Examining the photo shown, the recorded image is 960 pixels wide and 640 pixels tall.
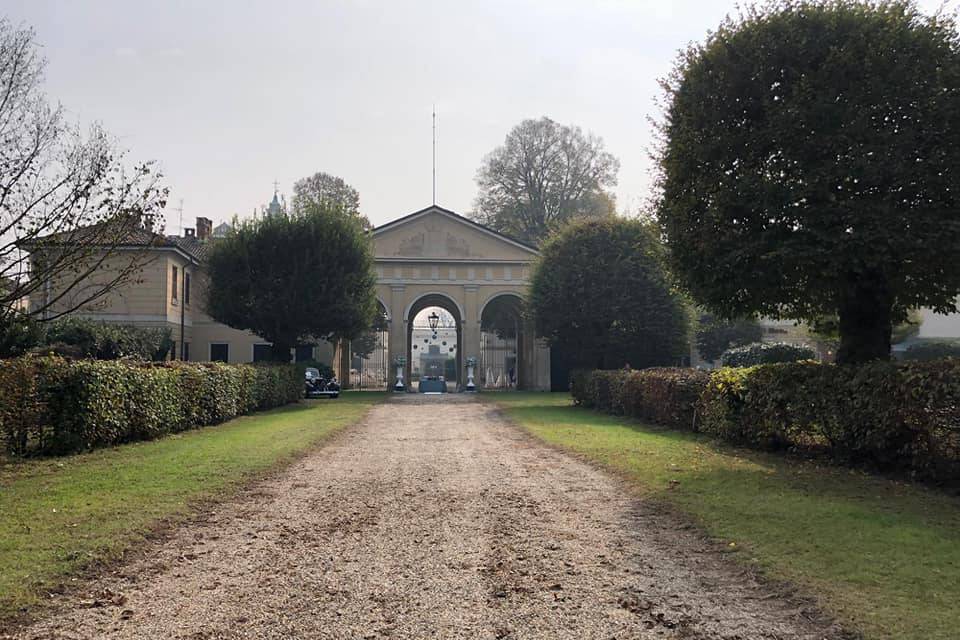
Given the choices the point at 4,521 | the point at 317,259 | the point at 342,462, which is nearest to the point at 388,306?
the point at 317,259

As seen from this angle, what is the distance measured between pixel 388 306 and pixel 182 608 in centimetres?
3830

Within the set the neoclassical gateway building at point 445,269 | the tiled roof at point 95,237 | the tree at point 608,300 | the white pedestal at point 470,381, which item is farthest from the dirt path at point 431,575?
the neoclassical gateway building at point 445,269

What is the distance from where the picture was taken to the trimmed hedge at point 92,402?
11641mm

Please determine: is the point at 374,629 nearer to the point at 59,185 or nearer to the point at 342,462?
the point at 342,462

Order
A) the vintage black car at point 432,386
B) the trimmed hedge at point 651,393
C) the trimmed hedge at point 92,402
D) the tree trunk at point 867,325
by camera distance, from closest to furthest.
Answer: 1. the trimmed hedge at point 92,402
2. the tree trunk at point 867,325
3. the trimmed hedge at point 651,393
4. the vintage black car at point 432,386

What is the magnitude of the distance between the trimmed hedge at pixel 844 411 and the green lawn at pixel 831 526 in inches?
16.1

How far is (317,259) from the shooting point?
1183 inches

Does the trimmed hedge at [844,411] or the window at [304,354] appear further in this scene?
the window at [304,354]

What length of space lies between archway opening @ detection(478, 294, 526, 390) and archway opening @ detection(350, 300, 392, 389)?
5.46 metres

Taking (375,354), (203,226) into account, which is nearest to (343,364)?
(203,226)

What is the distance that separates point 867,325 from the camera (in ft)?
41.7

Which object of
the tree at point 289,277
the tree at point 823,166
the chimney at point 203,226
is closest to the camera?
the tree at point 823,166

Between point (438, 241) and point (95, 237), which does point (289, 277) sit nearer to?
point (438, 241)

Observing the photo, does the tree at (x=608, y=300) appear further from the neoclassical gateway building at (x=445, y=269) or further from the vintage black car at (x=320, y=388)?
the neoclassical gateway building at (x=445, y=269)
